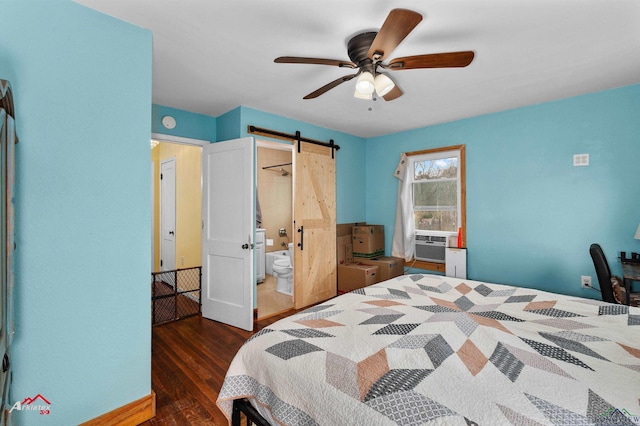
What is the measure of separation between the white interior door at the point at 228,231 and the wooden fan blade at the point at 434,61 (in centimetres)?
181

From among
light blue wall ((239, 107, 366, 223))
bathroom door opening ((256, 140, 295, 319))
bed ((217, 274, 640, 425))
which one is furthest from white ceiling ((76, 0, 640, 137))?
bathroom door opening ((256, 140, 295, 319))

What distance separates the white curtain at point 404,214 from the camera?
4.33 metres

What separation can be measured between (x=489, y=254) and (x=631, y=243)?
1.24 metres

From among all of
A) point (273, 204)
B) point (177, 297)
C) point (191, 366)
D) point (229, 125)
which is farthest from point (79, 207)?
point (273, 204)

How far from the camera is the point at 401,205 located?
437 centimetres

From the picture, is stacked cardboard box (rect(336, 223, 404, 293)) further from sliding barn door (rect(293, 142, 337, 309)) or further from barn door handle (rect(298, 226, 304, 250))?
barn door handle (rect(298, 226, 304, 250))

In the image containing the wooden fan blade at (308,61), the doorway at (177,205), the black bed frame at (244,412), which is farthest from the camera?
the doorway at (177,205)

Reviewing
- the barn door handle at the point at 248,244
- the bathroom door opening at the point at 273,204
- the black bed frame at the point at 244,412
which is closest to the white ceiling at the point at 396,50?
the barn door handle at the point at 248,244

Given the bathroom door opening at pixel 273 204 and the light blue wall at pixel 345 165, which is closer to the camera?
the light blue wall at pixel 345 165

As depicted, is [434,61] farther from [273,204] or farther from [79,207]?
[273,204]

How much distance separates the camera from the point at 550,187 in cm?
323

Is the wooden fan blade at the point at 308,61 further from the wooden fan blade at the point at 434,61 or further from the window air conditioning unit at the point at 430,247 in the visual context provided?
the window air conditioning unit at the point at 430,247

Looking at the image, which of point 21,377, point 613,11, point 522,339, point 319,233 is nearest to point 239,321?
point 319,233

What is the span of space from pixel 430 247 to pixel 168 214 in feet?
14.0
